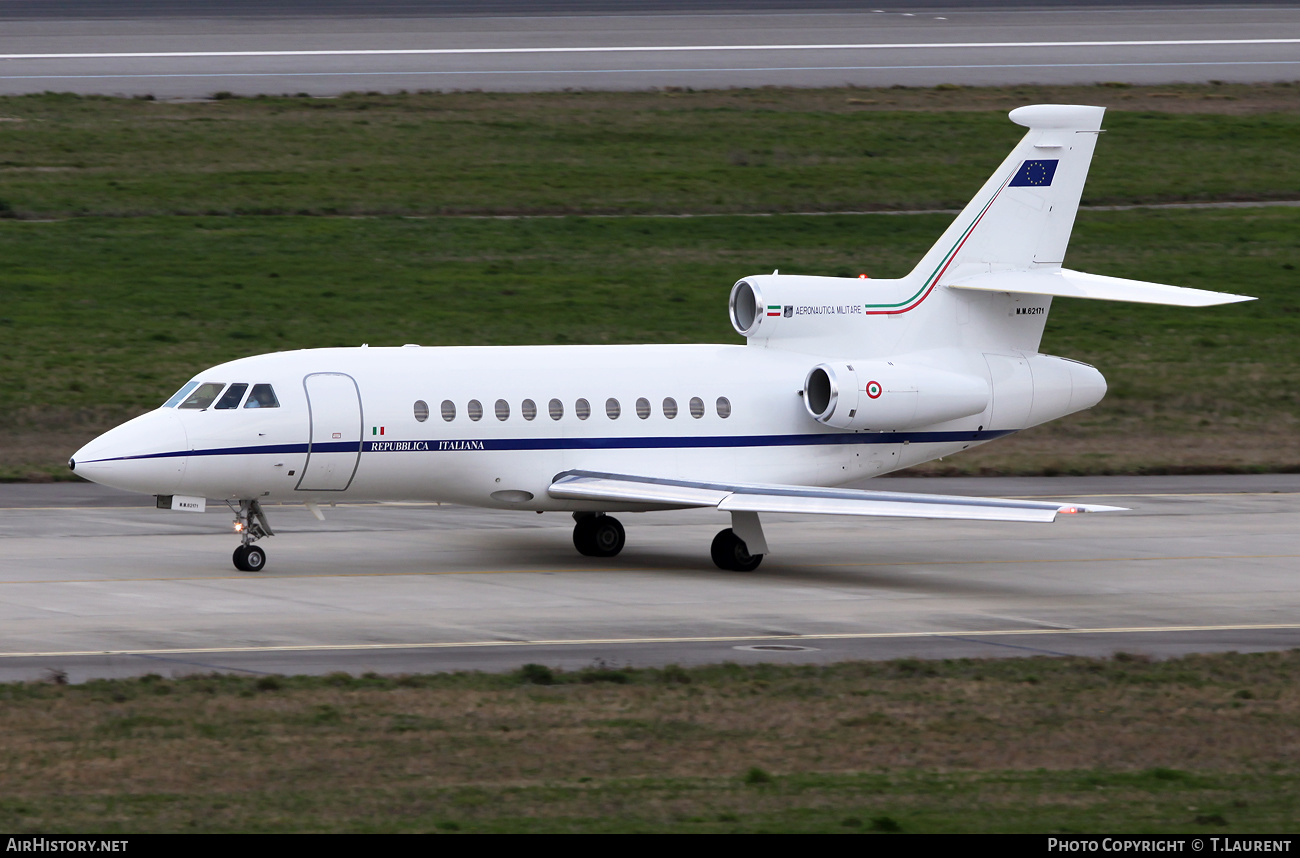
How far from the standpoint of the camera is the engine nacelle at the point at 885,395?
97.9ft

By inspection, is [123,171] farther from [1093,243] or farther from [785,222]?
[1093,243]

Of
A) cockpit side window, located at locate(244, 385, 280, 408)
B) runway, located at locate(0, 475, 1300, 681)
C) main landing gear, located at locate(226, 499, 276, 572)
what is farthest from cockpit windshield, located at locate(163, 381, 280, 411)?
runway, located at locate(0, 475, 1300, 681)

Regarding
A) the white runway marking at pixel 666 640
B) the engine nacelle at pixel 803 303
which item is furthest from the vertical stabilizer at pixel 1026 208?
the white runway marking at pixel 666 640

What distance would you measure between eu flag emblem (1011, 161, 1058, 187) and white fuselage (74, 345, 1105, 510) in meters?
2.90

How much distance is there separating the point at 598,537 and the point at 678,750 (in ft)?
40.5

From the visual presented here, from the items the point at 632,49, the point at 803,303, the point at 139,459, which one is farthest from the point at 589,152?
the point at 139,459

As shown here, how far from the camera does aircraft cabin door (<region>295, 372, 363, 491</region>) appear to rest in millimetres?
27594

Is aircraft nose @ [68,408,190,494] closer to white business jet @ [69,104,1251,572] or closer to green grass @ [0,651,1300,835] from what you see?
white business jet @ [69,104,1251,572]

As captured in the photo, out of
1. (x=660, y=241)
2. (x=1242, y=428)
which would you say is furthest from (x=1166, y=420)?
(x=660, y=241)

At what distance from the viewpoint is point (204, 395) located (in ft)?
90.4

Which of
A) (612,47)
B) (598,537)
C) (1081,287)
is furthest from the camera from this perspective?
(612,47)

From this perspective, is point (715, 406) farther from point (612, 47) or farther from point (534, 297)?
point (612, 47)

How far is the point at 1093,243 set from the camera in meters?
57.4
